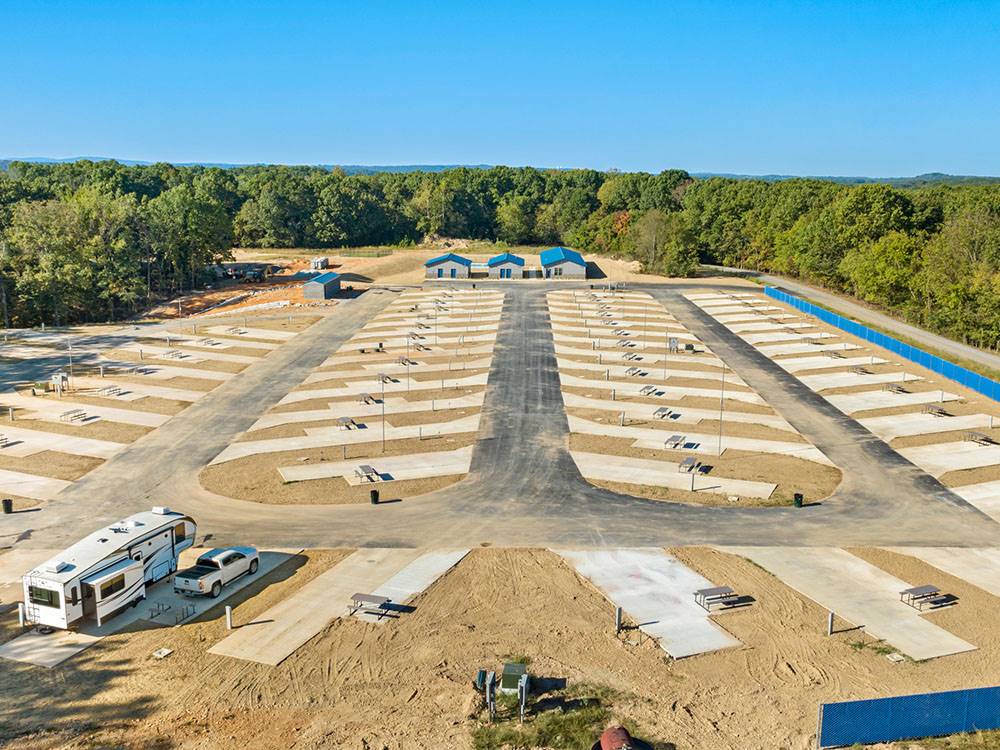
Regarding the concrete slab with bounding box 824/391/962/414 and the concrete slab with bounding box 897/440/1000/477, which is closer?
the concrete slab with bounding box 897/440/1000/477

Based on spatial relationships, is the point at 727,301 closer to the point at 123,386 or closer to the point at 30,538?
the point at 123,386

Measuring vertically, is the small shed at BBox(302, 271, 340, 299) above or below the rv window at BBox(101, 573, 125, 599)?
above

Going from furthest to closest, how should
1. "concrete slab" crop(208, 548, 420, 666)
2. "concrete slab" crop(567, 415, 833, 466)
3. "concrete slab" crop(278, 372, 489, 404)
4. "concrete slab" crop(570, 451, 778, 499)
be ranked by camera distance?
"concrete slab" crop(278, 372, 489, 404) < "concrete slab" crop(567, 415, 833, 466) < "concrete slab" crop(570, 451, 778, 499) < "concrete slab" crop(208, 548, 420, 666)

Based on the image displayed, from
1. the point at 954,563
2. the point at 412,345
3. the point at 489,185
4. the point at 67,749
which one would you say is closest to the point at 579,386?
the point at 412,345

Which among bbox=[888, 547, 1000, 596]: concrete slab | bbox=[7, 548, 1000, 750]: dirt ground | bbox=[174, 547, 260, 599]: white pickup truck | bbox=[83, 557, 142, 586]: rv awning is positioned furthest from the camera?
bbox=[888, 547, 1000, 596]: concrete slab

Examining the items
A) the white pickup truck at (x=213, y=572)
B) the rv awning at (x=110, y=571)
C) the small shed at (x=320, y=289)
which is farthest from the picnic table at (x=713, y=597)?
the small shed at (x=320, y=289)

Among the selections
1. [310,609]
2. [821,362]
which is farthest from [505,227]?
[310,609]

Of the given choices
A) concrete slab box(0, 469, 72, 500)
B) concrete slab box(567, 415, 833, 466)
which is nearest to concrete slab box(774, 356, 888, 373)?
concrete slab box(567, 415, 833, 466)

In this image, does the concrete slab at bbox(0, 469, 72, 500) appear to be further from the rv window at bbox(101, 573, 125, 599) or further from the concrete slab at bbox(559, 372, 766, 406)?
the concrete slab at bbox(559, 372, 766, 406)
